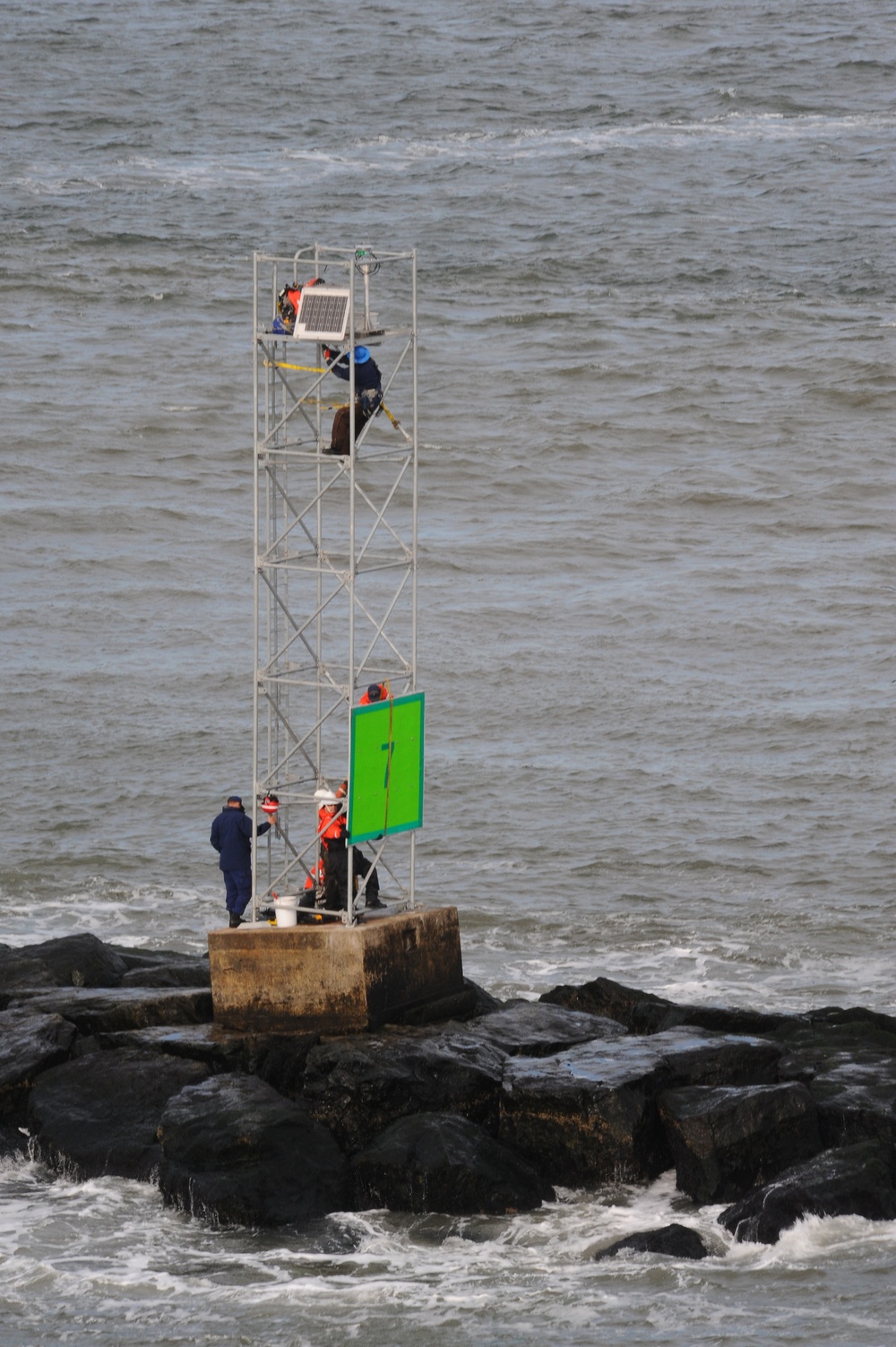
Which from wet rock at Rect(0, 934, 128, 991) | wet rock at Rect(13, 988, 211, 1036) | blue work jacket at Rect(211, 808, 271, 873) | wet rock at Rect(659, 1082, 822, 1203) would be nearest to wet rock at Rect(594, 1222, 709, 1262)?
wet rock at Rect(659, 1082, 822, 1203)

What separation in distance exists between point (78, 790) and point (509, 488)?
16850 mm

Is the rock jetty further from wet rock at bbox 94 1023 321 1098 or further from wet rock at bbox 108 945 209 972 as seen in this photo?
wet rock at bbox 108 945 209 972

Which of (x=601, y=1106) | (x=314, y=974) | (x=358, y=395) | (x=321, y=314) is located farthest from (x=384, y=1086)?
(x=321, y=314)

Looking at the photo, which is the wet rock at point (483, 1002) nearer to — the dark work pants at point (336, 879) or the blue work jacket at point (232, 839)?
the dark work pants at point (336, 879)

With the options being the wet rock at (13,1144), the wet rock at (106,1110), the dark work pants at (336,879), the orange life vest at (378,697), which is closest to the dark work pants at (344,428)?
the orange life vest at (378,697)

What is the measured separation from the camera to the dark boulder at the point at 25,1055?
16453 mm

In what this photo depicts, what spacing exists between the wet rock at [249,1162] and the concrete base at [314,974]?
1.11m

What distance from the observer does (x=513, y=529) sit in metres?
41.2

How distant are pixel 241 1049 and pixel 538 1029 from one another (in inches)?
102

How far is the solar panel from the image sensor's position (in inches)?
Result: 631

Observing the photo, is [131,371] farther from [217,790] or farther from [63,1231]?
[63,1231]

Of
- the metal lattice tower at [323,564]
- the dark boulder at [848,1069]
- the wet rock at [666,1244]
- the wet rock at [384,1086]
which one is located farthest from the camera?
the metal lattice tower at [323,564]

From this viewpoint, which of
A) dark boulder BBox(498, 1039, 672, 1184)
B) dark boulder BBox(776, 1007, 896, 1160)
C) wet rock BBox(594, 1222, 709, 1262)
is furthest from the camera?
dark boulder BBox(498, 1039, 672, 1184)

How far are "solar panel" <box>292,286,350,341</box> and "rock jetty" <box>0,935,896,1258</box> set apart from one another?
5.63m
